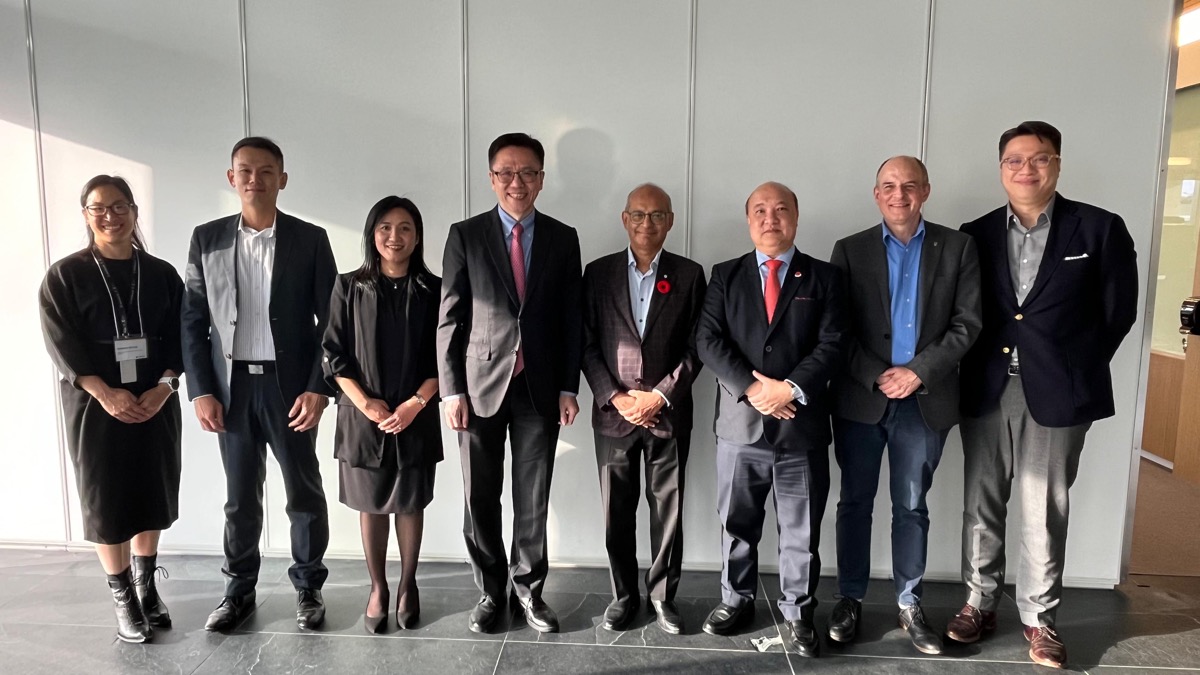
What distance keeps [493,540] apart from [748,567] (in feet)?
3.43

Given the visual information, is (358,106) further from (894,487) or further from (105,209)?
(894,487)

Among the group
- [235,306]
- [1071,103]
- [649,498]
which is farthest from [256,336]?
[1071,103]

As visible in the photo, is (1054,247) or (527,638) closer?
(1054,247)

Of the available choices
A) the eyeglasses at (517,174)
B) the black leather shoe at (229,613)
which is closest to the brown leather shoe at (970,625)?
the eyeglasses at (517,174)

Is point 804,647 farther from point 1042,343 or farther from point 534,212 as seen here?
point 534,212

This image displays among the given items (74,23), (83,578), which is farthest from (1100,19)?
(83,578)

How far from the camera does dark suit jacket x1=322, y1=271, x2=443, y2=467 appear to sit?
8.96ft

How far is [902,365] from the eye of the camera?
271cm

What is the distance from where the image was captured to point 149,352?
2779mm

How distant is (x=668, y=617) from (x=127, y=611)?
85.5 inches

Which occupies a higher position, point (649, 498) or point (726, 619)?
point (649, 498)

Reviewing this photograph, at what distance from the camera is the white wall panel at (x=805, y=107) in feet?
10.7

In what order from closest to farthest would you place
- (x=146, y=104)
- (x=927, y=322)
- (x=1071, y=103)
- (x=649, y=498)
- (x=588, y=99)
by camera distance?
(x=927, y=322)
(x=649, y=498)
(x=1071, y=103)
(x=588, y=99)
(x=146, y=104)

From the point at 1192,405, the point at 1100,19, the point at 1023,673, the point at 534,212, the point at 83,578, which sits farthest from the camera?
the point at 1192,405
